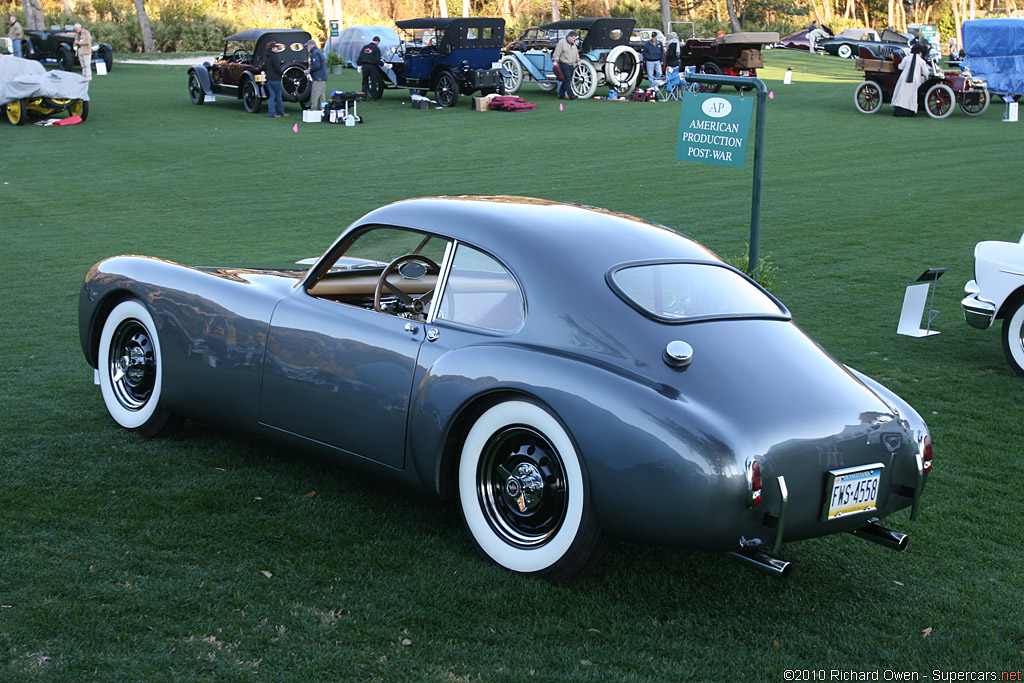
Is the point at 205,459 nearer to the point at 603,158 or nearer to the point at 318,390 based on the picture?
the point at 318,390

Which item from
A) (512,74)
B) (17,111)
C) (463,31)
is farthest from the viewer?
(512,74)

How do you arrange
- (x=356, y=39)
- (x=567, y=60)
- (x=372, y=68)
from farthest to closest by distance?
(x=356, y=39) → (x=567, y=60) → (x=372, y=68)

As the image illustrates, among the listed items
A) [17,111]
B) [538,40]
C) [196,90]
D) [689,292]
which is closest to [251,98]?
[196,90]

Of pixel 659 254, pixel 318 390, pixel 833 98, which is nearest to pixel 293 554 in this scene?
pixel 318 390

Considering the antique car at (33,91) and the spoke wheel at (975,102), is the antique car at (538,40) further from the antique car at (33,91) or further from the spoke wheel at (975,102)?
the antique car at (33,91)

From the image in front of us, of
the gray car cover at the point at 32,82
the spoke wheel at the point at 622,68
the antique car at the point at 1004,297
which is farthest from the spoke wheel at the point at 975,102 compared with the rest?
the gray car cover at the point at 32,82

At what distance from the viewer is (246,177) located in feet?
53.6

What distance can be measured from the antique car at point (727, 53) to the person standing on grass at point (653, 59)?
187cm

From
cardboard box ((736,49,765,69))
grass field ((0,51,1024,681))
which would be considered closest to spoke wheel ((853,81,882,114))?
cardboard box ((736,49,765,69))

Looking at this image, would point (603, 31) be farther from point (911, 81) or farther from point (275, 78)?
point (275, 78)

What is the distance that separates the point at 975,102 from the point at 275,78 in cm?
1728

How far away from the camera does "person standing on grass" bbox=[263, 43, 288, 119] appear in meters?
23.4

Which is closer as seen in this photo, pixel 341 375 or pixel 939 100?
pixel 341 375

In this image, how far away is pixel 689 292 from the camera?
13.4ft
